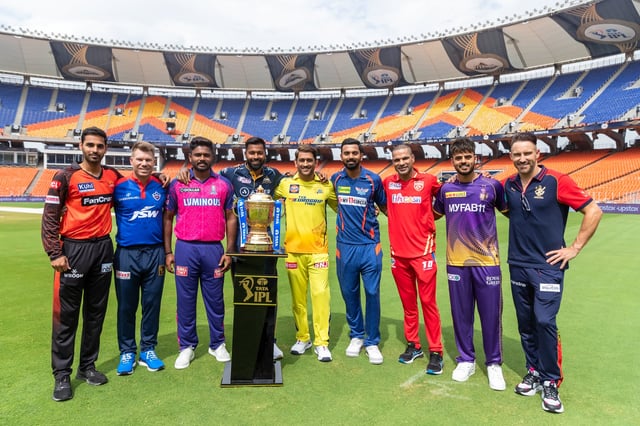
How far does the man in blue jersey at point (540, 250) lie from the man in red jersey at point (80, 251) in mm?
3817

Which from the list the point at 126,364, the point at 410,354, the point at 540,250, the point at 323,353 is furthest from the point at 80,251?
the point at 540,250

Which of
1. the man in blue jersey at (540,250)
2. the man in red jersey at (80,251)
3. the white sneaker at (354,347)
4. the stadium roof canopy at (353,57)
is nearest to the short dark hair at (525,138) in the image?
the man in blue jersey at (540,250)

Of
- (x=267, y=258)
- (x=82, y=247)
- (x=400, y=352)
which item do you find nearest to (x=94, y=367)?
(x=82, y=247)

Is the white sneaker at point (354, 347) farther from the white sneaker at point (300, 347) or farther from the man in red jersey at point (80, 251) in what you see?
the man in red jersey at point (80, 251)

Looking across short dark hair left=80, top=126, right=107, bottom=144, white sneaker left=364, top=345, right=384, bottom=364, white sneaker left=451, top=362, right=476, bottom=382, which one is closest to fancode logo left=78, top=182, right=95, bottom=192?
short dark hair left=80, top=126, right=107, bottom=144

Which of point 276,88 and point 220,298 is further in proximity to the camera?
point 276,88

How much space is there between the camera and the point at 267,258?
397 centimetres

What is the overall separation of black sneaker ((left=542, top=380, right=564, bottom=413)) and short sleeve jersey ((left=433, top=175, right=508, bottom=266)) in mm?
1105

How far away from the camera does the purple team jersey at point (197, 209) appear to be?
169 inches

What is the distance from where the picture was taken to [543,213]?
3592 millimetres

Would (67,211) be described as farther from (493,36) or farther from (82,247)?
(493,36)

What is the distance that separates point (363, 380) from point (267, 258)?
1.45 meters

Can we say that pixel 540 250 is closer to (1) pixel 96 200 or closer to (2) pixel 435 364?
(2) pixel 435 364

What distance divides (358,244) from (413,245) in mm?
616
